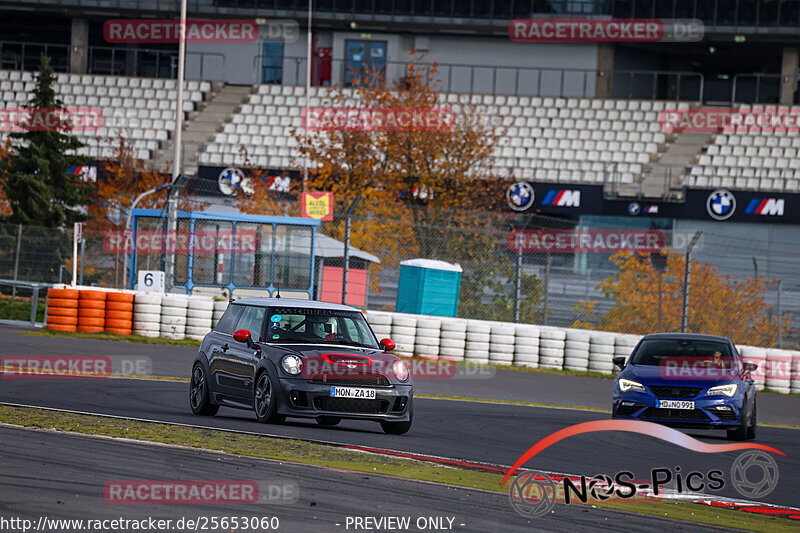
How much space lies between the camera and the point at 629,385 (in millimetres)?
14688

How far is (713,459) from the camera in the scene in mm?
12320

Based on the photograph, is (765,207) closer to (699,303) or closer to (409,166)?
(409,166)

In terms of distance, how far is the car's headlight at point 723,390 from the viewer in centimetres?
1436

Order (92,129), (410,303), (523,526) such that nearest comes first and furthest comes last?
(523,526), (410,303), (92,129)

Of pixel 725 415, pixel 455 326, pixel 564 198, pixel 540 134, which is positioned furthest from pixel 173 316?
pixel 540 134

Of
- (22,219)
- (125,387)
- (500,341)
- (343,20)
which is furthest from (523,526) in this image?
(343,20)

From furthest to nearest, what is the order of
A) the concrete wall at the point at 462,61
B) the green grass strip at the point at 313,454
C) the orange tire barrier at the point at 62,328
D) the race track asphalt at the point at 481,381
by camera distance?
1. the concrete wall at the point at 462,61
2. the orange tire barrier at the point at 62,328
3. the race track asphalt at the point at 481,381
4. the green grass strip at the point at 313,454

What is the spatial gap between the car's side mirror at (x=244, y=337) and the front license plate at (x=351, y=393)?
103 cm

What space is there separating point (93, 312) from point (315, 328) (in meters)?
10.9

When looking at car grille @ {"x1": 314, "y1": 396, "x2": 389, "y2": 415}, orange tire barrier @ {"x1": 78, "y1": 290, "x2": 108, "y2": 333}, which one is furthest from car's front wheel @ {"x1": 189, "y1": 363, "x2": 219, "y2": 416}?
orange tire barrier @ {"x1": 78, "y1": 290, "x2": 108, "y2": 333}

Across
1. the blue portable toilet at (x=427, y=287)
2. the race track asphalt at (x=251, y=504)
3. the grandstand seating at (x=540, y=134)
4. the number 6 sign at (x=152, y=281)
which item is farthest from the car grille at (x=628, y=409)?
the grandstand seating at (x=540, y=134)

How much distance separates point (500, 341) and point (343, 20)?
26.1 meters

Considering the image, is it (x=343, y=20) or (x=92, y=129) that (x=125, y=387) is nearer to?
(x=92, y=129)

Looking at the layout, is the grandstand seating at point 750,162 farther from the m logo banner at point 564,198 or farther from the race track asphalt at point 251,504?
the race track asphalt at point 251,504
